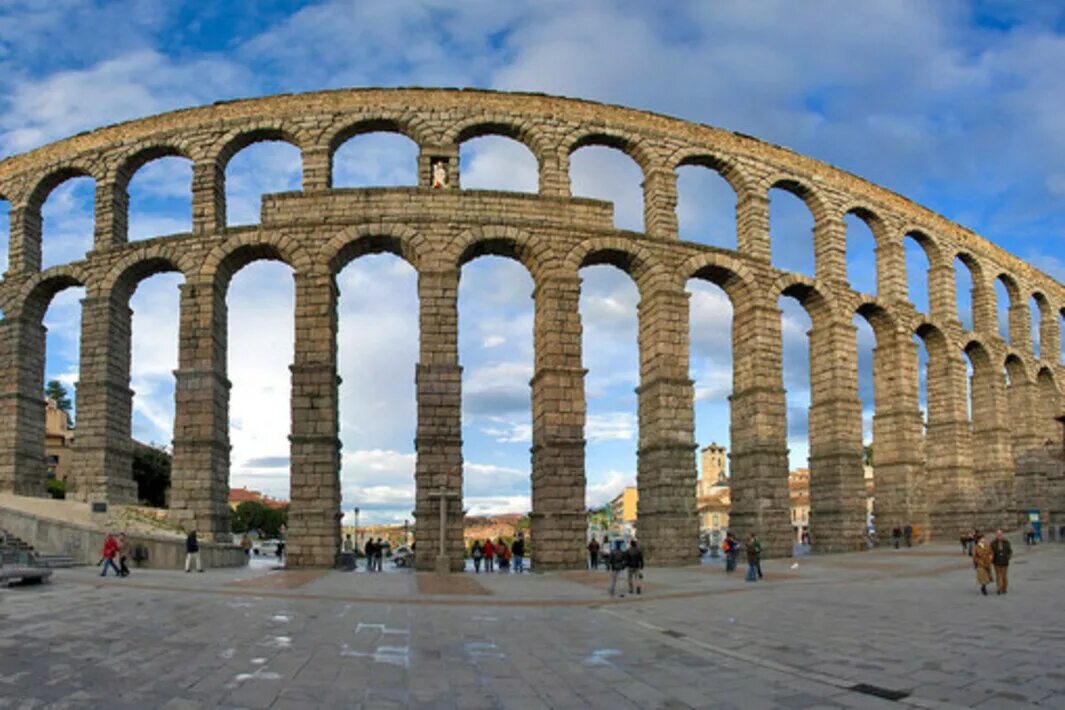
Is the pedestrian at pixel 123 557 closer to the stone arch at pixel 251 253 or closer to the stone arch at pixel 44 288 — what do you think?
the stone arch at pixel 251 253

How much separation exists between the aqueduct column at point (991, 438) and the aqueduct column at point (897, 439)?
8.22 meters

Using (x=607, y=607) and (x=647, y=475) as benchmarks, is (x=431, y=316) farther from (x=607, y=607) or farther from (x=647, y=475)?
(x=607, y=607)

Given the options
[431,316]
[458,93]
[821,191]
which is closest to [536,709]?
[431,316]

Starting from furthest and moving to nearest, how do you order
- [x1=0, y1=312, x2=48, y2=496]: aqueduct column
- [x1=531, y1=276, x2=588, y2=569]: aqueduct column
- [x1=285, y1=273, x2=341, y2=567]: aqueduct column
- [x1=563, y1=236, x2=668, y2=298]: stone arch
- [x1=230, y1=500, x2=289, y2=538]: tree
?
[x1=230, y1=500, x2=289, y2=538]: tree
[x1=0, y1=312, x2=48, y2=496]: aqueduct column
[x1=563, y1=236, x2=668, y2=298]: stone arch
[x1=531, y1=276, x2=588, y2=569]: aqueduct column
[x1=285, y1=273, x2=341, y2=567]: aqueduct column

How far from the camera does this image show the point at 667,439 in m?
29.3

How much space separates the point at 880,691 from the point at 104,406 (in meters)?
29.1

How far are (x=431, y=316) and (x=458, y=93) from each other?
9.24 m

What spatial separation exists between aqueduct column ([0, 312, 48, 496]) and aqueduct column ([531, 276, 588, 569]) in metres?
20.2

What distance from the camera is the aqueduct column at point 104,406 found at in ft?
98.0

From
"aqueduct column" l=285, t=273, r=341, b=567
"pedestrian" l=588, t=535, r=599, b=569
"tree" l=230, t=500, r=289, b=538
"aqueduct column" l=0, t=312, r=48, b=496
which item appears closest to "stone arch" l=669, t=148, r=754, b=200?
"pedestrian" l=588, t=535, r=599, b=569

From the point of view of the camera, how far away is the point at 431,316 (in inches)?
1120

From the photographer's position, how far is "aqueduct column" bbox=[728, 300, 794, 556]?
3153cm

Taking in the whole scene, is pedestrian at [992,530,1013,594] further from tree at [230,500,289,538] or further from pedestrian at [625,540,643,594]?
tree at [230,500,289,538]

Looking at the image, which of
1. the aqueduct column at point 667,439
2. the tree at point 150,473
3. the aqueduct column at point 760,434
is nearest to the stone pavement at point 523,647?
the aqueduct column at point 667,439
